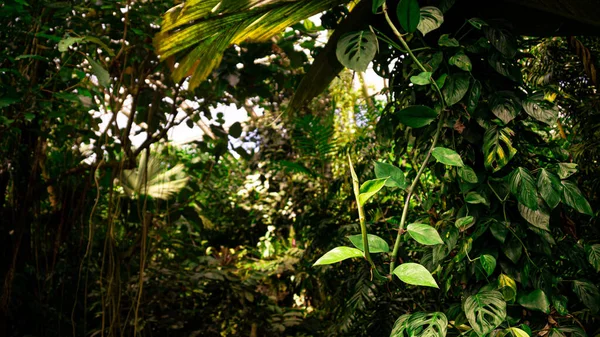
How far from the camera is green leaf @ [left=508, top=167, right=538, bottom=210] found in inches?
47.7

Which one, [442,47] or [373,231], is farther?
Result: [373,231]

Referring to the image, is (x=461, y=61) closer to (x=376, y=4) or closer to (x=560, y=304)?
(x=376, y=4)

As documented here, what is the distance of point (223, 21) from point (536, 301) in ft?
3.98

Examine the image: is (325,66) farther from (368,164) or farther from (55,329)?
(55,329)

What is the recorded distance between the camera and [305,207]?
151 inches

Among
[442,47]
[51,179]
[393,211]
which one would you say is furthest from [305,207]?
[442,47]

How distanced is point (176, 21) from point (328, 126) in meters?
1.54

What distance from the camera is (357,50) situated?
1379mm

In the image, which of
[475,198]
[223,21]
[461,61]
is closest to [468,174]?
[475,198]

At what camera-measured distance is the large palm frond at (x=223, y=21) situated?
1635 millimetres

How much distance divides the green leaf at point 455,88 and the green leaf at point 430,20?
159 millimetres

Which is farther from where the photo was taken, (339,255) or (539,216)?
(539,216)

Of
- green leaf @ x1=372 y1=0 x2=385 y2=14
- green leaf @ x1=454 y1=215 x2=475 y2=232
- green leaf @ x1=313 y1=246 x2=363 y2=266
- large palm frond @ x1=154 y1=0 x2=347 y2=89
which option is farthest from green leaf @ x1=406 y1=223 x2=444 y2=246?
large palm frond @ x1=154 y1=0 x2=347 y2=89

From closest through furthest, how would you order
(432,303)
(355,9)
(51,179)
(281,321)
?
(355,9)
(432,303)
(51,179)
(281,321)
